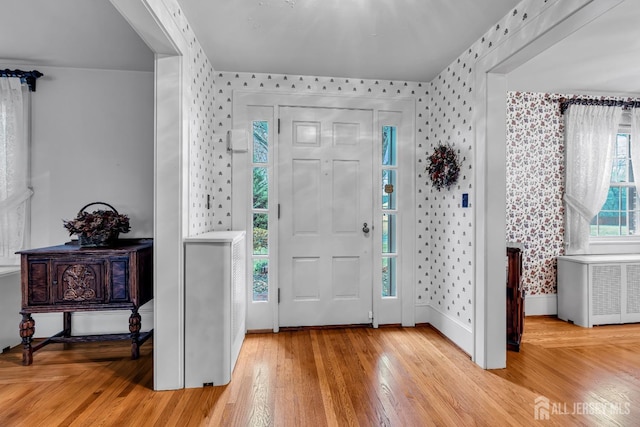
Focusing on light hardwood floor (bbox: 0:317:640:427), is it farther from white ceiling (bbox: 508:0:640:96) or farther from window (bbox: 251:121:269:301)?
white ceiling (bbox: 508:0:640:96)

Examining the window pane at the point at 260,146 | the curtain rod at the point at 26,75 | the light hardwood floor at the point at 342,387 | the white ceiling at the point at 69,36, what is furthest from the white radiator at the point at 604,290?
the curtain rod at the point at 26,75

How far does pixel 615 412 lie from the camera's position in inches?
74.5

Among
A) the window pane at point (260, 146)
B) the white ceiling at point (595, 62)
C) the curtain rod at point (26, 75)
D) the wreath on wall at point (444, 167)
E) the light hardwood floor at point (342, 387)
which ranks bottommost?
the light hardwood floor at point (342, 387)

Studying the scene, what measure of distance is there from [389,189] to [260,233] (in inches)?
54.2

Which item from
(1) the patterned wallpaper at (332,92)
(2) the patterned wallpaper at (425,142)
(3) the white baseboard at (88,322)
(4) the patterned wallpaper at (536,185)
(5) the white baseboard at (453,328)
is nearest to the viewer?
(2) the patterned wallpaper at (425,142)

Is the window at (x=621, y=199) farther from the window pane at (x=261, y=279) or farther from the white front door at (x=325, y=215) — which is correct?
the window pane at (x=261, y=279)

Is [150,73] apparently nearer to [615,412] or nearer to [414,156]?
[414,156]

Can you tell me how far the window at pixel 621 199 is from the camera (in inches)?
153

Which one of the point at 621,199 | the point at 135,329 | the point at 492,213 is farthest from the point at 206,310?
the point at 621,199

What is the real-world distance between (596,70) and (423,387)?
3.30m

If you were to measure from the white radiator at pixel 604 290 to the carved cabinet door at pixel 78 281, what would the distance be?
14.7 feet

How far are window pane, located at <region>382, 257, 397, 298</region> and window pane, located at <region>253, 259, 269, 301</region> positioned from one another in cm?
119

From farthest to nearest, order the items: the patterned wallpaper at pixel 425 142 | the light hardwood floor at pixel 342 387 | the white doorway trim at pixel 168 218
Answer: the patterned wallpaper at pixel 425 142, the white doorway trim at pixel 168 218, the light hardwood floor at pixel 342 387

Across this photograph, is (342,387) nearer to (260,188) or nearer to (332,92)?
(260,188)
